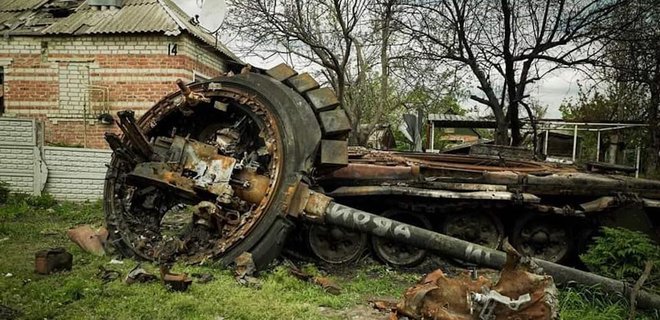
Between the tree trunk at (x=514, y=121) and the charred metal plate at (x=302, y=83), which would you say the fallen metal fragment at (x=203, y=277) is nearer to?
the charred metal plate at (x=302, y=83)

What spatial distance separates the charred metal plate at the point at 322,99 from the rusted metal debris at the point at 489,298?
2783mm

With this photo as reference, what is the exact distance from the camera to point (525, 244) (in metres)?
7.18

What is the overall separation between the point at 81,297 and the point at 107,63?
463 inches

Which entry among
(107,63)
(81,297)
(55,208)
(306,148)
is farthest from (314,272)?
(107,63)

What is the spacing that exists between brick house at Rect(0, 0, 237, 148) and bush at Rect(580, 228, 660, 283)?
11.8m

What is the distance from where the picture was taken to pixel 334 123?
240 inches

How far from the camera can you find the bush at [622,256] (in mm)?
5148

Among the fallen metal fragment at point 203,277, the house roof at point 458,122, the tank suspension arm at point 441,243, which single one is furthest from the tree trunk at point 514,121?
the fallen metal fragment at point 203,277

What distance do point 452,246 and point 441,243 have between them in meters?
0.11

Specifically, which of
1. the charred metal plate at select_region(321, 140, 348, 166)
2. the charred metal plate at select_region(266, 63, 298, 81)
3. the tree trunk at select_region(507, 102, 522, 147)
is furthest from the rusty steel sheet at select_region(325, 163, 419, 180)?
the tree trunk at select_region(507, 102, 522, 147)

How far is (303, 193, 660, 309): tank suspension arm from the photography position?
15.5 ft

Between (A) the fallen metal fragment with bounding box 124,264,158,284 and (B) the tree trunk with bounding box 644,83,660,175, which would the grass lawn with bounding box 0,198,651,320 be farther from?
(B) the tree trunk with bounding box 644,83,660,175

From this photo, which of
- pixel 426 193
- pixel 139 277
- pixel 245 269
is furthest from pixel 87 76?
pixel 426 193

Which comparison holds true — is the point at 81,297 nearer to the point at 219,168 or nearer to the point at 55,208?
the point at 219,168
